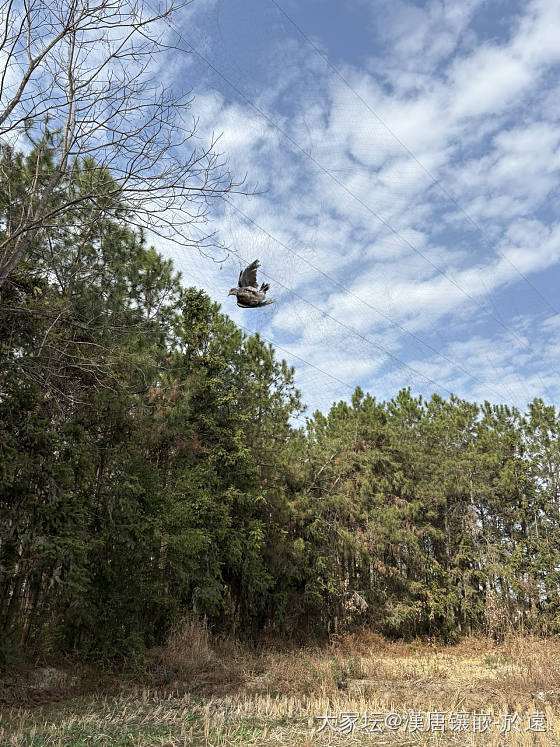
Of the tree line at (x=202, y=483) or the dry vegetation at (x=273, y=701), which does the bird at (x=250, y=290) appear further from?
the dry vegetation at (x=273, y=701)

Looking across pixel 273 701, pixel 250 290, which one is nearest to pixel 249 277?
pixel 250 290

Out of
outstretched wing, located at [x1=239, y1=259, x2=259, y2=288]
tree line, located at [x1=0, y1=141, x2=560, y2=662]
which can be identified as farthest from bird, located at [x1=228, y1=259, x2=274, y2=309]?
tree line, located at [x1=0, y1=141, x2=560, y2=662]

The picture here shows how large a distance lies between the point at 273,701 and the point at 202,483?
5843 mm

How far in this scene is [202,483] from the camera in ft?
43.5

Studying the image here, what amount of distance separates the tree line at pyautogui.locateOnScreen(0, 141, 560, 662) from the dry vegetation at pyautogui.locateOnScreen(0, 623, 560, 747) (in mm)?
1153

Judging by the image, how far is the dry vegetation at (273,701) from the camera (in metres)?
6.00

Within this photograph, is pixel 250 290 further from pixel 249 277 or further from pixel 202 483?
pixel 202 483

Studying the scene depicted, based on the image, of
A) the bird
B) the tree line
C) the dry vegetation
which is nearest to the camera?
the dry vegetation

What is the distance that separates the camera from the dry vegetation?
600 centimetres

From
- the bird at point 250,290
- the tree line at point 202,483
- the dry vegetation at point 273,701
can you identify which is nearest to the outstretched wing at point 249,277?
the bird at point 250,290

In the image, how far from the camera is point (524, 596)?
20.3 meters

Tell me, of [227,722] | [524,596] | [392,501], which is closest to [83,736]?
[227,722]

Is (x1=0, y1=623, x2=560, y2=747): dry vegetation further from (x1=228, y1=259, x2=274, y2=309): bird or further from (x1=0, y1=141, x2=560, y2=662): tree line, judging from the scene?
(x1=228, y1=259, x2=274, y2=309): bird

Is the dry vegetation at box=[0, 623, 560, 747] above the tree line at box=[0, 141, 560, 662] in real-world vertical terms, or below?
below
